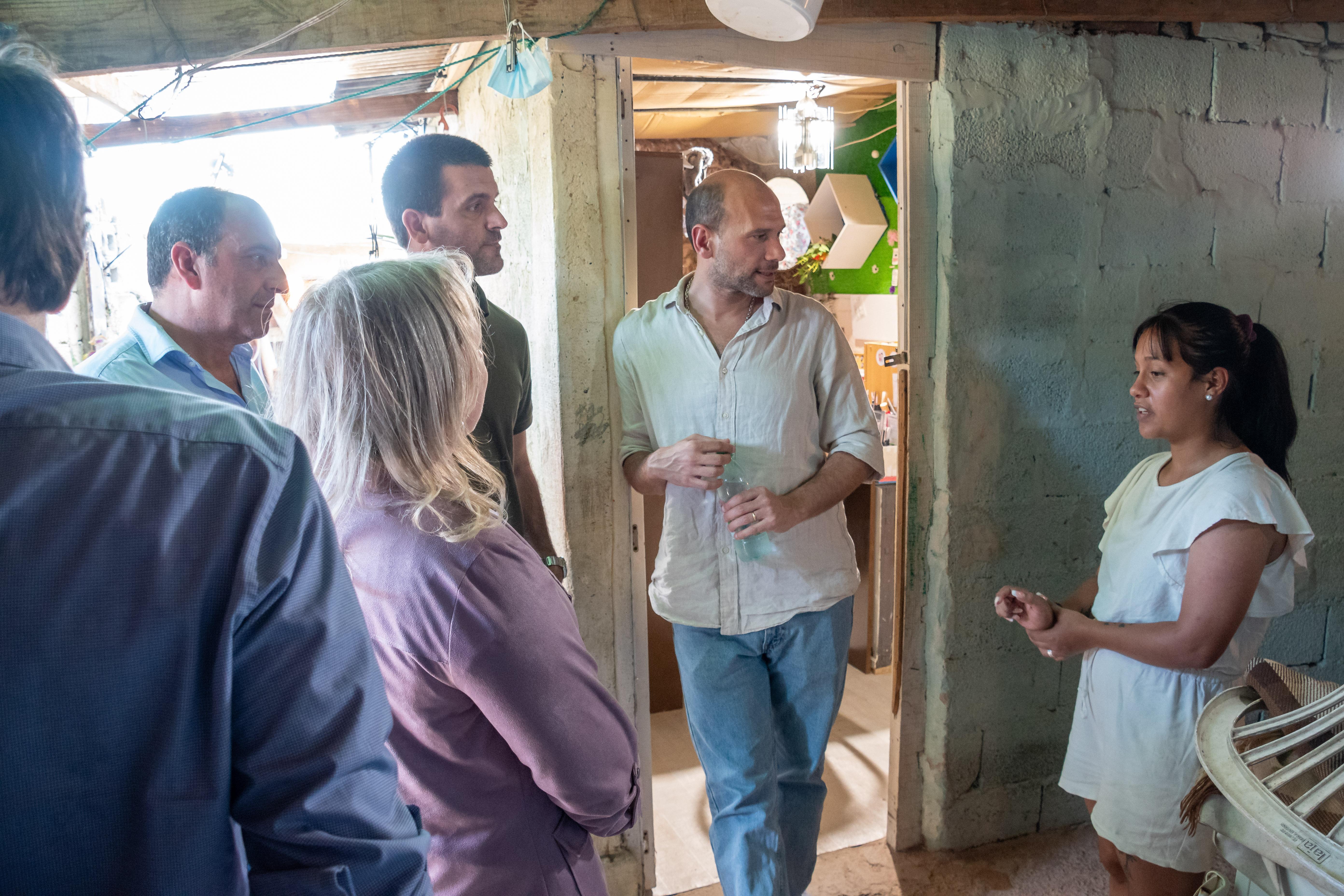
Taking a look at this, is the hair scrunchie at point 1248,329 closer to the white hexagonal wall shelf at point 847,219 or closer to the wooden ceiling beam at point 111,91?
the white hexagonal wall shelf at point 847,219

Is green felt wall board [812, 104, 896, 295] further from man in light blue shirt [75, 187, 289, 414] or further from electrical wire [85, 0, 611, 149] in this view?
A: man in light blue shirt [75, 187, 289, 414]

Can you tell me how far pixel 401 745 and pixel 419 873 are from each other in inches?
11.9

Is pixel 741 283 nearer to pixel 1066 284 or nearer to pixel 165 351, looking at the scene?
pixel 1066 284

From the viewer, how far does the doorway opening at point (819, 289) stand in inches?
113

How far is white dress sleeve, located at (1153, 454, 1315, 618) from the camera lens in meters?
1.68

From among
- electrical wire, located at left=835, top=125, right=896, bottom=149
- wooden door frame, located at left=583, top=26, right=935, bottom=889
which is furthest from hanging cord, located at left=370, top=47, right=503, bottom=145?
electrical wire, located at left=835, top=125, right=896, bottom=149

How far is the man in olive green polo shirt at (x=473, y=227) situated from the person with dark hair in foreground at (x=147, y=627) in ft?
4.18

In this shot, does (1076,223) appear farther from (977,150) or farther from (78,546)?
(78,546)

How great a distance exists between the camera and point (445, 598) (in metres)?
1.04

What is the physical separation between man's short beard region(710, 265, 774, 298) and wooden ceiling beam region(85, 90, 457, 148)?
1675 millimetres

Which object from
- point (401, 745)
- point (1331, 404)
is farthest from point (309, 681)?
point (1331, 404)

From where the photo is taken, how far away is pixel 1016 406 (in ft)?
8.43

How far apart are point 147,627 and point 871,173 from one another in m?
4.68

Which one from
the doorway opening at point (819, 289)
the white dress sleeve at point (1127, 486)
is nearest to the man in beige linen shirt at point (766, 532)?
the doorway opening at point (819, 289)
